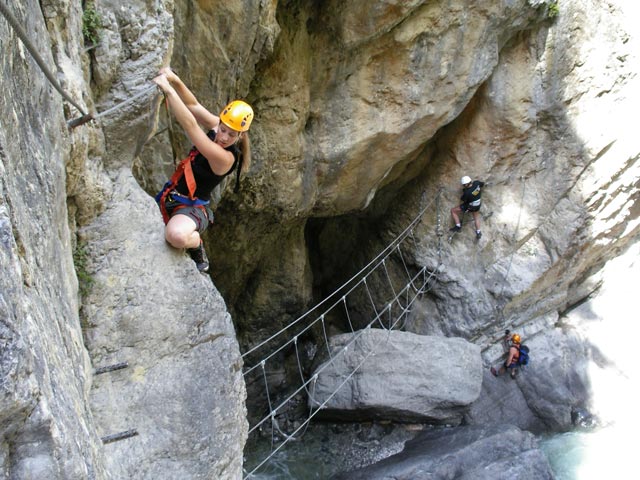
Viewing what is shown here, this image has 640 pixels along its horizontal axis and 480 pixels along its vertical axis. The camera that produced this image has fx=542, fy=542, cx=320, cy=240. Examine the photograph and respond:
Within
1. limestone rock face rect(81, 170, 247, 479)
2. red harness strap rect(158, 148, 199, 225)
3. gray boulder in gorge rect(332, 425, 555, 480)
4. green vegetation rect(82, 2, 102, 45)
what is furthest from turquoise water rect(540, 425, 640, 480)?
green vegetation rect(82, 2, 102, 45)

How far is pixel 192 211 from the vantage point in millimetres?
2766

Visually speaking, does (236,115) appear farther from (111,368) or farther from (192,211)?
(111,368)

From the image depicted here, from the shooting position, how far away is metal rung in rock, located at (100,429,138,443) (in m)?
2.21

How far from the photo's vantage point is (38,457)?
129 cm

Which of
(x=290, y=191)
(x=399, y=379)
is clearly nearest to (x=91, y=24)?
(x=290, y=191)

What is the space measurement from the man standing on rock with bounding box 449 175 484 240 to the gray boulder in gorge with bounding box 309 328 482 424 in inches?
55.5

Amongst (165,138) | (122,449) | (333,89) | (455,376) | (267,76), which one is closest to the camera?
(122,449)

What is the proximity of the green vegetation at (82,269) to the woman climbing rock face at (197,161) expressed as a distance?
380 mm

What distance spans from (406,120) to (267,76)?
1.47 metres

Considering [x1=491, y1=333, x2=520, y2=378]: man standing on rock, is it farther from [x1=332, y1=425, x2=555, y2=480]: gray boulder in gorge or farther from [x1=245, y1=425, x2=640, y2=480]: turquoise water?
[x1=332, y1=425, x2=555, y2=480]: gray boulder in gorge

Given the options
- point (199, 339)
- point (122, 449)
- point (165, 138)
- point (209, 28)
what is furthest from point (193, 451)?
point (209, 28)

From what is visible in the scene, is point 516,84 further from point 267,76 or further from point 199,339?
point 199,339

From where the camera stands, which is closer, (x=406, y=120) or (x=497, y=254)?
(x=406, y=120)

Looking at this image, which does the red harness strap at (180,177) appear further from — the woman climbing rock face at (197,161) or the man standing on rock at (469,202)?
the man standing on rock at (469,202)
